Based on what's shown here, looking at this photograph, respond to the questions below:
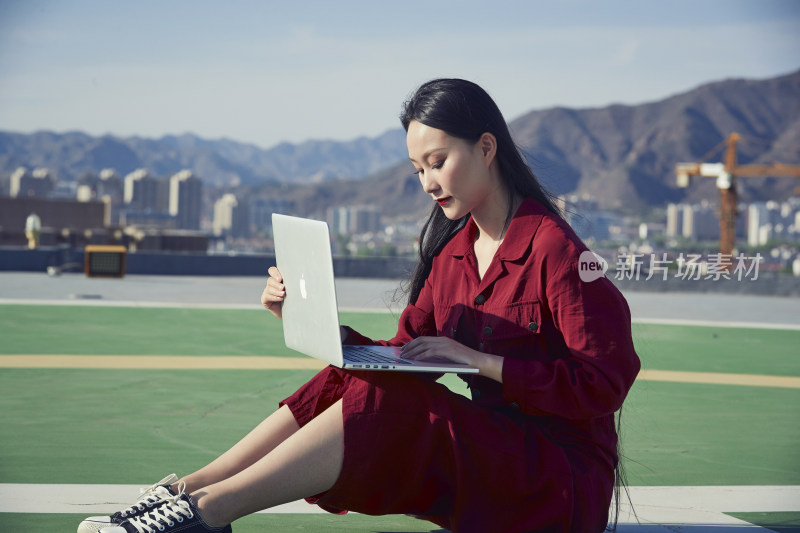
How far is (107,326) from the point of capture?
10.3 meters

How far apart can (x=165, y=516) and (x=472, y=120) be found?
1.24 metres

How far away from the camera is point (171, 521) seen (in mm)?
2338

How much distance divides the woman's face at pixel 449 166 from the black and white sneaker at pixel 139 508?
3.32ft

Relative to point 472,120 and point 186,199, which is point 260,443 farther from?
point 186,199

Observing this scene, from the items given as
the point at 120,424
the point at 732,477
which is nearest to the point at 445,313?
the point at 732,477

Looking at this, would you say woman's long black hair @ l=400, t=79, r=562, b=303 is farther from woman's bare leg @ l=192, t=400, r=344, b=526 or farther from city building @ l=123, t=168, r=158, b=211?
city building @ l=123, t=168, r=158, b=211

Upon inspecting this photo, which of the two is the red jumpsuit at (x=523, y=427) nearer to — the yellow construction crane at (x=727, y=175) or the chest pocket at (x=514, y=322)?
the chest pocket at (x=514, y=322)

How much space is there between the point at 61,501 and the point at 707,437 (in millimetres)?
3246

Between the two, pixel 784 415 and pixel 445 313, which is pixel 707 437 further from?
pixel 445 313

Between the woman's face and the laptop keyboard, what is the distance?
1.44ft

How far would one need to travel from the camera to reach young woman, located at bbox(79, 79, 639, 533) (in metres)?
2.34

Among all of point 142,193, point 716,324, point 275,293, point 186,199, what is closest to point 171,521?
point 275,293

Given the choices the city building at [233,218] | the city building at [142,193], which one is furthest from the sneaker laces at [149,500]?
the city building at [233,218]

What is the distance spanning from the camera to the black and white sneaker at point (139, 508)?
2412mm
